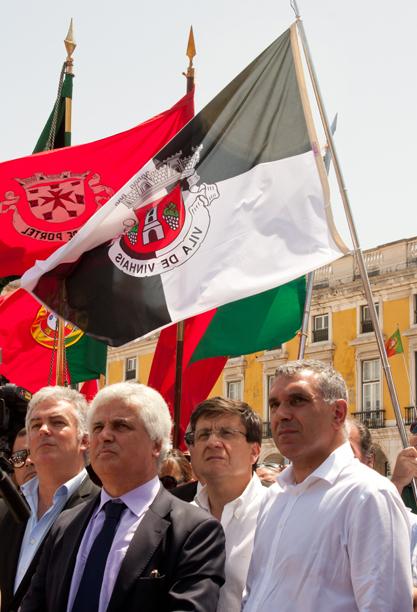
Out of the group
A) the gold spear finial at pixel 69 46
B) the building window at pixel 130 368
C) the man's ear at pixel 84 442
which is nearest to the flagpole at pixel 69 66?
the gold spear finial at pixel 69 46

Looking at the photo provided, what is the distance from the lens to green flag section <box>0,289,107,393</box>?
35.5 ft

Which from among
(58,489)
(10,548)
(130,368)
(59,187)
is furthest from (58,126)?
(130,368)

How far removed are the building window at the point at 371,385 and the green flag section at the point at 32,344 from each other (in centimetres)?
2921

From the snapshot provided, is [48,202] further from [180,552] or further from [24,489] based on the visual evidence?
[180,552]

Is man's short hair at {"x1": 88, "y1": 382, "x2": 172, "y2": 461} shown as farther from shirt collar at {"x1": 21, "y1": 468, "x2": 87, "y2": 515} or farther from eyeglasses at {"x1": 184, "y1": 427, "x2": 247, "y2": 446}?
shirt collar at {"x1": 21, "y1": 468, "x2": 87, "y2": 515}

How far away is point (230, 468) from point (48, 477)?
2.81ft

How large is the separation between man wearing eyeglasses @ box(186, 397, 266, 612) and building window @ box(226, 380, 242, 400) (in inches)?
1563

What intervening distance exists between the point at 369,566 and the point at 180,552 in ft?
2.38

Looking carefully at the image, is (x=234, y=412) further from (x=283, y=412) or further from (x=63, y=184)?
(x=63, y=184)

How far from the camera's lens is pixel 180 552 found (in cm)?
391

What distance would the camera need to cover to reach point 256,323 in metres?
8.18

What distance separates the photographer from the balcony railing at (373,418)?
38.4 m

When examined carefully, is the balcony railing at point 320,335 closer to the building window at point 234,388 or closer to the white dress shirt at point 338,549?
the building window at point 234,388

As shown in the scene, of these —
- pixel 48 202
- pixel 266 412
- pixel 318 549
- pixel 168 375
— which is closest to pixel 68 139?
pixel 48 202
